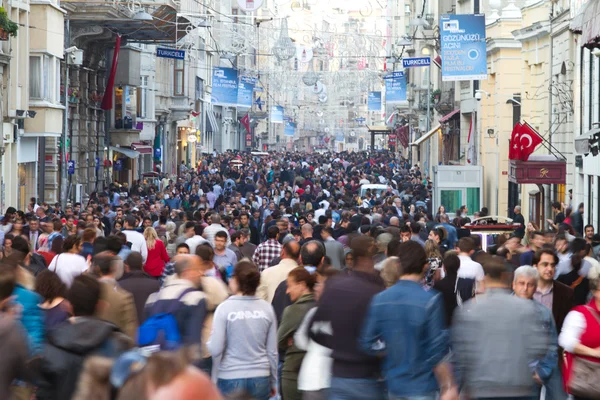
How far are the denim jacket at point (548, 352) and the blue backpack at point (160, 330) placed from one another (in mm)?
2348

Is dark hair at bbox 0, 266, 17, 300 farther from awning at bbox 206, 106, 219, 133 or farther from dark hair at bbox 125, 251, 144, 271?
awning at bbox 206, 106, 219, 133

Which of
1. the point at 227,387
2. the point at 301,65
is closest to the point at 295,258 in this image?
the point at 227,387

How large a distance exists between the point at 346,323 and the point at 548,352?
146 cm

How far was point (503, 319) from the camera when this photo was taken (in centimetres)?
746

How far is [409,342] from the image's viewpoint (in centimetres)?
741

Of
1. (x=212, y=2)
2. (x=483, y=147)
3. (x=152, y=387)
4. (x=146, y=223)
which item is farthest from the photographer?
(x=212, y=2)

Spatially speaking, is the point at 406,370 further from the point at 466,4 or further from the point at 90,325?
the point at 466,4

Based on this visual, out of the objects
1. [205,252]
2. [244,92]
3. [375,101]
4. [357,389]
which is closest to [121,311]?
[357,389]

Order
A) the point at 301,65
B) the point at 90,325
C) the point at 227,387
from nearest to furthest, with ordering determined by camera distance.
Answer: the point at 90,325, the point at 227,387, the point at 301,65

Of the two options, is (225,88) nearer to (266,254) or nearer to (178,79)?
(178,79)

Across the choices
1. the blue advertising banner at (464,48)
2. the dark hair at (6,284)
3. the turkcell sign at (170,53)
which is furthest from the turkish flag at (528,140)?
the dark hair at (6,284)

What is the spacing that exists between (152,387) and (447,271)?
7.38 meters

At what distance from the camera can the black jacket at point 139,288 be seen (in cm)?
1010

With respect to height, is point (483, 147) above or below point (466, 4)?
below
